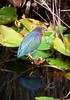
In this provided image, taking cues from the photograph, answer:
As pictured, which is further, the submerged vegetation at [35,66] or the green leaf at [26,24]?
the green leaf at [26,24]

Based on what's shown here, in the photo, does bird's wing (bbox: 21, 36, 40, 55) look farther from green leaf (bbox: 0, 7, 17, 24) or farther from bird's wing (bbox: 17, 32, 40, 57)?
green leaf (bbox: 0, 7, 17, 24)

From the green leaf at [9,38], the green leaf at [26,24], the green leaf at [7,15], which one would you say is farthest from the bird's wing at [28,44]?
the green leaf at [7,15]

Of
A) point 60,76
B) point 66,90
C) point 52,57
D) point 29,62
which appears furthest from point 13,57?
point 66,90

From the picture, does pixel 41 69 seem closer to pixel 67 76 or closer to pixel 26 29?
pixel 67 76

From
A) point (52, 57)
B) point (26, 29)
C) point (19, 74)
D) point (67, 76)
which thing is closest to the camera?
point (67, 76)

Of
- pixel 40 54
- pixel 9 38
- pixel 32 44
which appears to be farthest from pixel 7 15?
pixel 32 44

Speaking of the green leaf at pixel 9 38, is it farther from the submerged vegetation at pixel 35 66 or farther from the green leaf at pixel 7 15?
the green leaf at pixel 7 15
